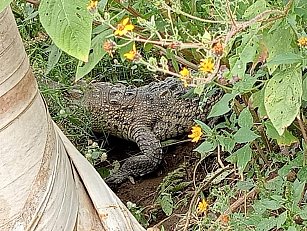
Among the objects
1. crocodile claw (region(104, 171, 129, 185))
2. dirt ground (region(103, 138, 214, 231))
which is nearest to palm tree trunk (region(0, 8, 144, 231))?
dirt ground (region(103, 138, 214, 231))

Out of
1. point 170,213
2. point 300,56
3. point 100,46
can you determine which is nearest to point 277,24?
point 300,56

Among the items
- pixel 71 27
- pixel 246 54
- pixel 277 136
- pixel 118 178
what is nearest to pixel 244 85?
pixel 277 136

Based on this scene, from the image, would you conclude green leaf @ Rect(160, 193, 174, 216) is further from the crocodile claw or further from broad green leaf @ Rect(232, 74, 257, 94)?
broad green leaf @ Rect(232, 74, 257, 94)

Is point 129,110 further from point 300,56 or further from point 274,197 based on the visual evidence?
point 300,56

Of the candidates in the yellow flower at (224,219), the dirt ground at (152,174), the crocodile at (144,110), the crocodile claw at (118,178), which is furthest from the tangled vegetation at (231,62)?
the crocodile at (144,110)

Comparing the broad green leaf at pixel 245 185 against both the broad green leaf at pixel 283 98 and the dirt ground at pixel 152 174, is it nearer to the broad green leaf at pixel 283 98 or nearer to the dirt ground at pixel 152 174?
the broad green leaf at pixel 283 98
